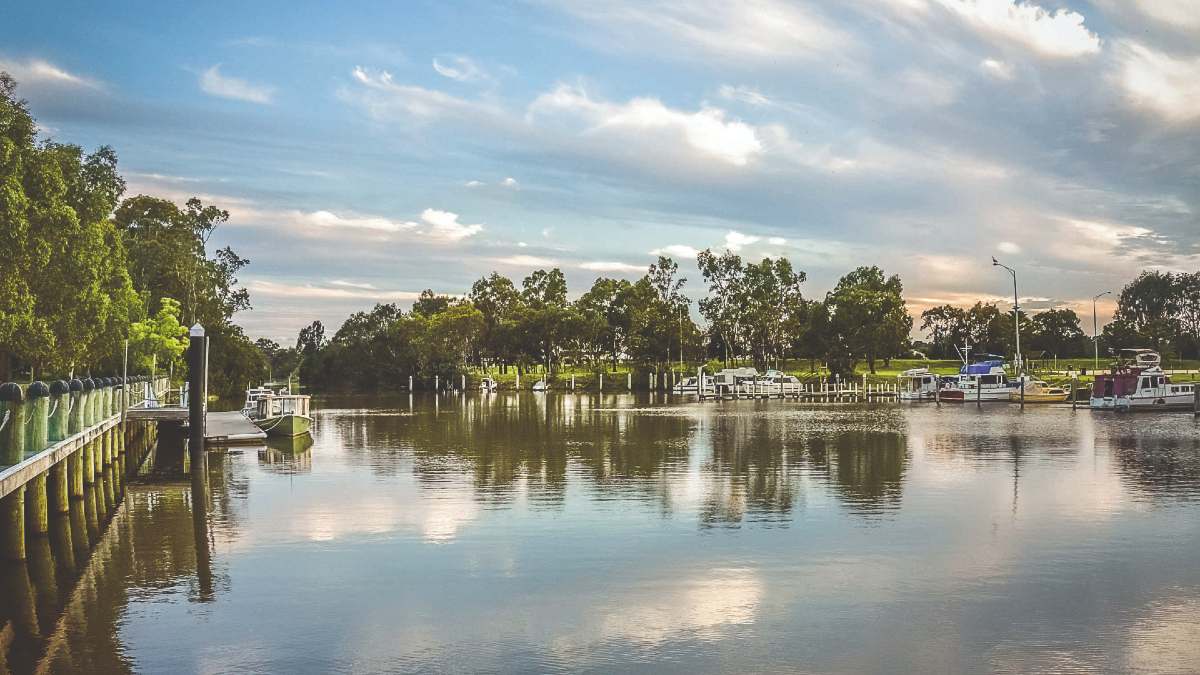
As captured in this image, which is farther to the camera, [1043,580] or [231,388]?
[231,388]

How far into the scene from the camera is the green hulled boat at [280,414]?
4631 cm

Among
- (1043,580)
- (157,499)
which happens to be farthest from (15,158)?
(1043,580)

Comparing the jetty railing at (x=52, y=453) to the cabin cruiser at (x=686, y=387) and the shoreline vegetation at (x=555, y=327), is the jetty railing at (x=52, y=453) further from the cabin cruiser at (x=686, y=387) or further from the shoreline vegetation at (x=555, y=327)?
the cabin cruiser at (x=686, y=387)

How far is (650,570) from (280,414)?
3499 cm

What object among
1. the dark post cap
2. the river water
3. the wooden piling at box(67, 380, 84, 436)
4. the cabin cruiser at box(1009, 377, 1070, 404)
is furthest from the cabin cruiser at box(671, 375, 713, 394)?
the dark post cap

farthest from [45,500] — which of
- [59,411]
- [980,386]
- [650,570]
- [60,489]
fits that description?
[980,386]

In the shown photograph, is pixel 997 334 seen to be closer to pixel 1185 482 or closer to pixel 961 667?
pixel 1185 482

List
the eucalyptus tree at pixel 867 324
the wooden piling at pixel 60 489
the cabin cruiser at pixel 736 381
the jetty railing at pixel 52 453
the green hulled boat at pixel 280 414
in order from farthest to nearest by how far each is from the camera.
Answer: the eucalyptus tree at pixel 867 324, the cabin cruiser at pixel 736 381, the green hulled boat at pixel 280 414, the wooden piling at pixel 60 489, the jetty railing at pixel 52 453

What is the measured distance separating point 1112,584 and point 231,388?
318 ft

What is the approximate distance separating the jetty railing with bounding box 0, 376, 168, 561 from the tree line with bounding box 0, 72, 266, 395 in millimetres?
7425

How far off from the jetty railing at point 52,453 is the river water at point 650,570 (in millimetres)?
1376

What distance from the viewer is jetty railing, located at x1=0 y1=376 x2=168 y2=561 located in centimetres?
1711

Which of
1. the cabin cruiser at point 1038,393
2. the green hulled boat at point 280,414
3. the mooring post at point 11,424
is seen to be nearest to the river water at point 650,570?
the mooring post at point 11,424

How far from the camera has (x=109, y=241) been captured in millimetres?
56281
